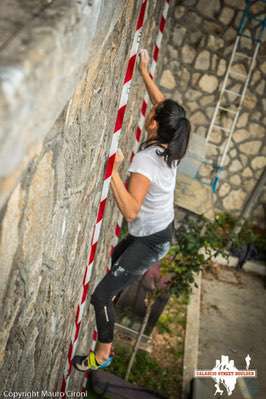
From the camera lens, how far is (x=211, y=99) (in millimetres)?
6773

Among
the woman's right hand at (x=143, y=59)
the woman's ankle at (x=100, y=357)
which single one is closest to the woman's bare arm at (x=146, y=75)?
the woman's right hand at (x=143, y=59)

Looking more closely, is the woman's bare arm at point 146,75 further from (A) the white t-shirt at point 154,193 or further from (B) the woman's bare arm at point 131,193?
(B) the woman's bare arm at point 131,193

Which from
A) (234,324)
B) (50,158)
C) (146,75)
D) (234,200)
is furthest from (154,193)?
(234,200)

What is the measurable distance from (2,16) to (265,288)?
6.87 metres

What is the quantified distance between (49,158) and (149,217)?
1949 mm

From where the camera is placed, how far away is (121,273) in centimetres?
316

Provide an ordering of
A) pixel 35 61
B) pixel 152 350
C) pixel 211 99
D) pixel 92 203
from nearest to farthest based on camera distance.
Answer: pixel 35 61 < pixel 92 203 < pixel 152 350 < pixel 211 99

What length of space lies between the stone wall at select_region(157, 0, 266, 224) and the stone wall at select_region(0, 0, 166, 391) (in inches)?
168

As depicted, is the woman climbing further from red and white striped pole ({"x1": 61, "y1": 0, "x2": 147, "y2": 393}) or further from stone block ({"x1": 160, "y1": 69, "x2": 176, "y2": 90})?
stone block ({"x1": 160, "y1": 69, "x2": 176, "y2": 90})

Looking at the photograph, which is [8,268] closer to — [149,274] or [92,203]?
[92,203]

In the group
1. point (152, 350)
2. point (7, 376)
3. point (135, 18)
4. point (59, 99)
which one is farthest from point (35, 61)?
point (152, 350)

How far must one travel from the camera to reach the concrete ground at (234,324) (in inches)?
197

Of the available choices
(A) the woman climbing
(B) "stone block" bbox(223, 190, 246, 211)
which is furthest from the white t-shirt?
(B) "stone block" bbox(223, 190, 246, 211)

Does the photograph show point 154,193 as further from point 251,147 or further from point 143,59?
point 251,147
